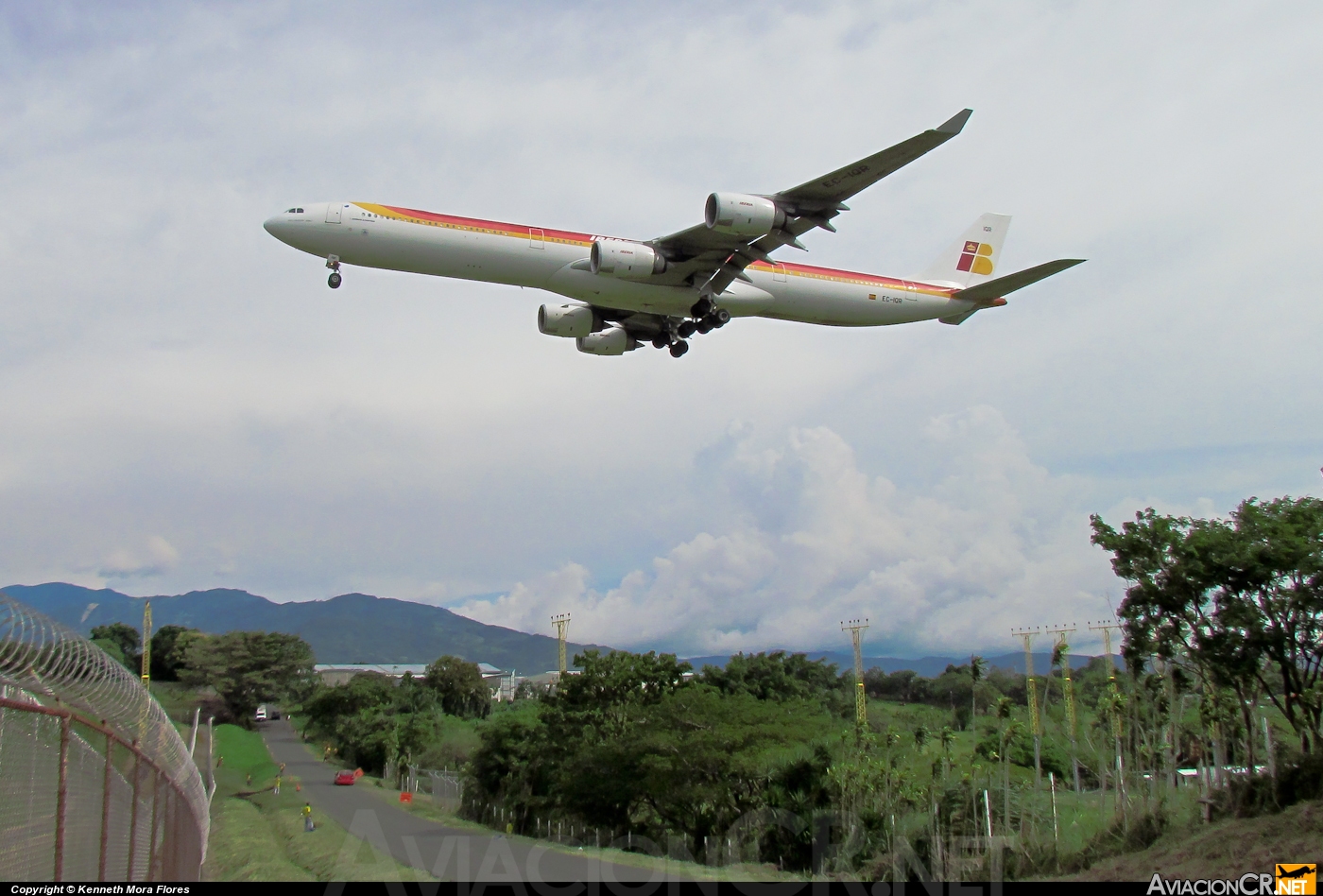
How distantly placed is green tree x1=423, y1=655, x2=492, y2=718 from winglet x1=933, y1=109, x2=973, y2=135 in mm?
82096

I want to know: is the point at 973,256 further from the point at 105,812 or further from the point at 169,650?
the point at 169,650

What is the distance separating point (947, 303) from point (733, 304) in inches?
379

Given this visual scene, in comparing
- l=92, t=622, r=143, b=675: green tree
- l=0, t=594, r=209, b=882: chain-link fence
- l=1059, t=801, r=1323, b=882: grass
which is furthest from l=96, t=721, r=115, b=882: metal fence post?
l=92, t=622, r=143, b=675: green tree

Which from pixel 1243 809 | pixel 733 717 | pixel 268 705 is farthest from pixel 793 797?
pixel 268 705

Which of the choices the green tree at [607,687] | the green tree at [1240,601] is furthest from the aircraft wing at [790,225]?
the green tree at [607,687]

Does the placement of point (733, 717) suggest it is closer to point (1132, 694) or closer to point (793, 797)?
point (793, 797)

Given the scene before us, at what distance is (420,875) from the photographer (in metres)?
23.8

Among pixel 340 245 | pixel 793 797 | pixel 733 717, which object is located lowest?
pixel 793 797

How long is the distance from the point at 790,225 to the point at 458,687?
78.7 m

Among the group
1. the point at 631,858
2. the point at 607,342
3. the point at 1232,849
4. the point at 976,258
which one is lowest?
the point at 631,858

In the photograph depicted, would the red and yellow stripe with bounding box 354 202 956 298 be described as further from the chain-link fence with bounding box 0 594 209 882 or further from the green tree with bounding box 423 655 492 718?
the green tree with bounding box 423 655 492 718

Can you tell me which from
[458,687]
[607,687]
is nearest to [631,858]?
[607,687]

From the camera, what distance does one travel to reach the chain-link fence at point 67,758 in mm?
7262

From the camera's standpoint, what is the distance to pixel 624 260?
28297mm
